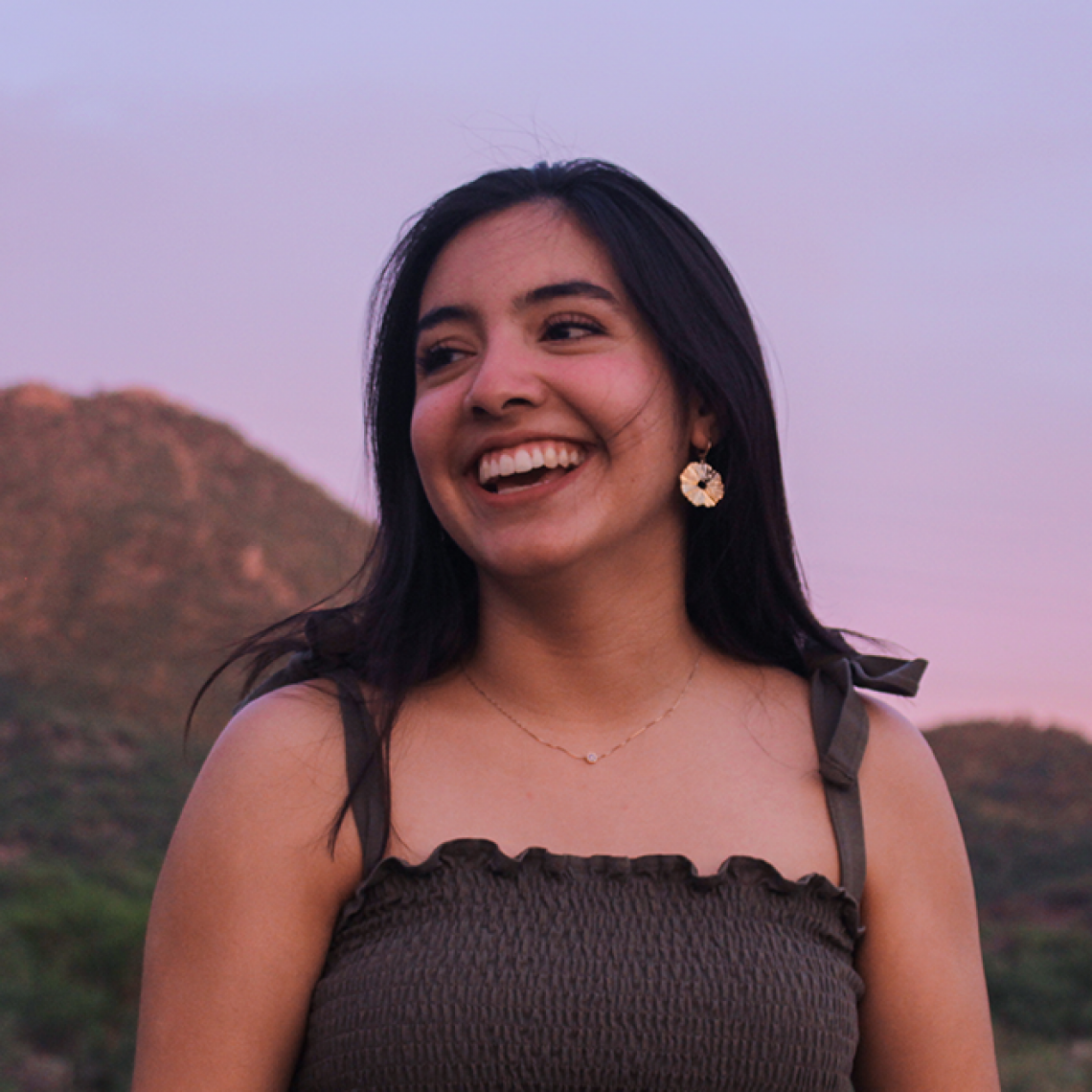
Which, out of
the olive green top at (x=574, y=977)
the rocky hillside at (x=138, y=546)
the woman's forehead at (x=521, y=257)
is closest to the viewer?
the olive green top at (x=574, y=977)

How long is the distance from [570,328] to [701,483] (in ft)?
1.12

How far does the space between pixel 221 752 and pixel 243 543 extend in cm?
3492

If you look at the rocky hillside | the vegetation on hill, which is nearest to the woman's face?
the vegetation on hill

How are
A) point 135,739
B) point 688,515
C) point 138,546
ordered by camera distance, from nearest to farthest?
point 688,515
point 135,739
point 138,546

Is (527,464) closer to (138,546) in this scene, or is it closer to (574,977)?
(574,977)

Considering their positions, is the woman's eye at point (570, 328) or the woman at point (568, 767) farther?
the woman's eye at point (570, 328)

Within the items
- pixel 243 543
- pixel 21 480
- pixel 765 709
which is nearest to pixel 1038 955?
pixel 765 709

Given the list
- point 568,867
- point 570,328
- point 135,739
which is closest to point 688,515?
point 570,328

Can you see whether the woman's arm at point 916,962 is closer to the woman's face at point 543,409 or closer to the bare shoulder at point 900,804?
the bare shoulder at point 900,804

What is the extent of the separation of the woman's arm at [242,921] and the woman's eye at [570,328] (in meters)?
0.73

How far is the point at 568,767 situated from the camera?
82.7 inches

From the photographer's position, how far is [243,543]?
36.2 meters

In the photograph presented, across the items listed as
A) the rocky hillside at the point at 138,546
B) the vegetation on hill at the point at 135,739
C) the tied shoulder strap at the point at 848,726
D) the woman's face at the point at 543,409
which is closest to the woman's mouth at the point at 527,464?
the woman's face at the point at 543,409

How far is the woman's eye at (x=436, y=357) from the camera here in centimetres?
223
